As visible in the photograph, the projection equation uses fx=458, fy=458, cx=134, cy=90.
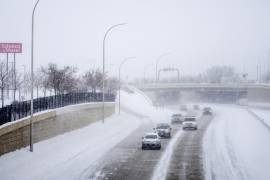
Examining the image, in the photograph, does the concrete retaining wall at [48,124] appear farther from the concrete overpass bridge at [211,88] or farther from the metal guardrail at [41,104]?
the concrete overpass bridge at [211,88]

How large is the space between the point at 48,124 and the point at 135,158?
8992 millimetres

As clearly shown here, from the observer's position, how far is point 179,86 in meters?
126

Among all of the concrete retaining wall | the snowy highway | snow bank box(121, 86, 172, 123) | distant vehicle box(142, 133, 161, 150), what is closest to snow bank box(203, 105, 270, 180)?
the snowy highway

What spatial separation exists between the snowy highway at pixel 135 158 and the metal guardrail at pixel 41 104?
2.43 meters

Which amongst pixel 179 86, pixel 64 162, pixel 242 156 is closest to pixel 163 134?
pixel 242 156

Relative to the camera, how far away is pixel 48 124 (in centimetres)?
3697

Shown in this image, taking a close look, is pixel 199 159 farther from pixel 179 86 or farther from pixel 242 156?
pixel 179 86

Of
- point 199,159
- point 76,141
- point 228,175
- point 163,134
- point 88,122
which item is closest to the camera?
point 228,175

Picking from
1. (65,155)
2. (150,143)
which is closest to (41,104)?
(65,155)

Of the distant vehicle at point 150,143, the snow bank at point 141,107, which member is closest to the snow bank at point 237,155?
the distant vehicle at point 150,143

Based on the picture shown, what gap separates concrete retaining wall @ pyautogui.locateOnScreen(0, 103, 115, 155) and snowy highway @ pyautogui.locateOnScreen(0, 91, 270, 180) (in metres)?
0.61

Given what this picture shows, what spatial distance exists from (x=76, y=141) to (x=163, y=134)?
1070cm

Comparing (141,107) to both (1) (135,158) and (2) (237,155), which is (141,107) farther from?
(1) (135,158)

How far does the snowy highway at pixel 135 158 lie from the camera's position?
25.2 metres
